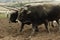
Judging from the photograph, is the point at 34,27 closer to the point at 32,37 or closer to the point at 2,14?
the point at 32,37

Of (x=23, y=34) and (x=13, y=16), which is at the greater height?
(x=13, y=16)

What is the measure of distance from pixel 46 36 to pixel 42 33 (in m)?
0.64

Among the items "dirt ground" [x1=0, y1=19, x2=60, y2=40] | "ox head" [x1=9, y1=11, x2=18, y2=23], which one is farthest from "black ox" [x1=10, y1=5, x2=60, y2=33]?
"ox head" [x1=9, y1=11, x2=18, y2=23]

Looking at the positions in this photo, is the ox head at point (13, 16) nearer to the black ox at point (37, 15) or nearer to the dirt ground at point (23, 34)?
the dirt ground at point (23, 34)

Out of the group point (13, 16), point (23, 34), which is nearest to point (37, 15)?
point (23, 34)

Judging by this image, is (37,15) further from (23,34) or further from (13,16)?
(13,16)

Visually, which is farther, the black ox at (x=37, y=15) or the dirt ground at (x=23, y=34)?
the black ox at (x=37, y=15)

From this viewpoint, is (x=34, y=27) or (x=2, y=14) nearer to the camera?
(x=34, y=27)

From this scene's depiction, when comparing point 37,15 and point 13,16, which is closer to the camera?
point 37,15

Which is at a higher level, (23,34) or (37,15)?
(37,15)

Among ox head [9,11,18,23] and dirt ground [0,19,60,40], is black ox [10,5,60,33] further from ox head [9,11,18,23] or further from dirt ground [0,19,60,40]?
ox head [9,11,18,23]

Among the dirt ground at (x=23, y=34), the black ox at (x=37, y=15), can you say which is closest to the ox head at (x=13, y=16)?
the dirt ground at (x=23, y=34)

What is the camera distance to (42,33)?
9.99 metres

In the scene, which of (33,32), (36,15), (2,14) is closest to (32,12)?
(36,15)
